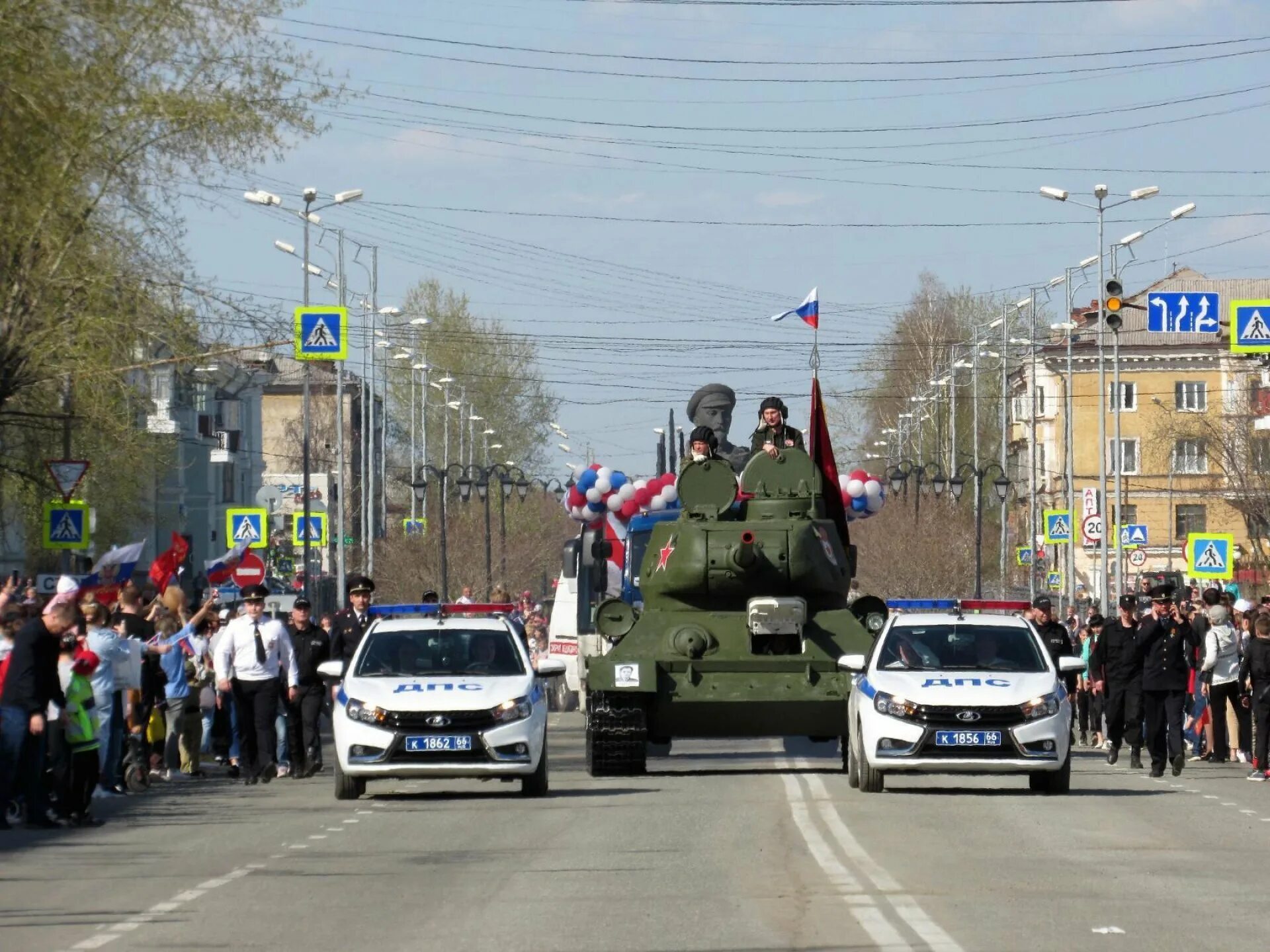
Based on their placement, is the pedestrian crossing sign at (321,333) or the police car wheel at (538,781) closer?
the police car wheel at (538,781)

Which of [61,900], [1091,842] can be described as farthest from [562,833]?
[61,900]

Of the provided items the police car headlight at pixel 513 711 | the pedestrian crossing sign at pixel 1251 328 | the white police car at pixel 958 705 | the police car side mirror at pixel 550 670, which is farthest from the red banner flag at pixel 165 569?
the pedestrian crossing sign at pixel 1251 328

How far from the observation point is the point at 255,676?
25.2 metres

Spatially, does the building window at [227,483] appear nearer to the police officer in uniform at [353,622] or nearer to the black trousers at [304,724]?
the police officer in uniform at [353,622]

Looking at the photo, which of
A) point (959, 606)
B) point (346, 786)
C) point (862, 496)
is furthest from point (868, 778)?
point (862, 496)

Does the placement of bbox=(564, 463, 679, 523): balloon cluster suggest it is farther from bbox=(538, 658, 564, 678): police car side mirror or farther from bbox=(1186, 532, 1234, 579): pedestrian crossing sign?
bbox=(538, 658, 564, 678): police car side mirror

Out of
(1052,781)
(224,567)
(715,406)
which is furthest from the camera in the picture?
(715,406)

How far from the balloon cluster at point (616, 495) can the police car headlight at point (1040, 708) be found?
52.4ft

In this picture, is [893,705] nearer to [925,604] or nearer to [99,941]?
[925,604]

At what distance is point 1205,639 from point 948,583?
153 ft

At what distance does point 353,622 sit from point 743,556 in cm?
410

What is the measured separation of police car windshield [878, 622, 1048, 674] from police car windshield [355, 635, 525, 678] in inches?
127

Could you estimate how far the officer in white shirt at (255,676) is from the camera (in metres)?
25.2

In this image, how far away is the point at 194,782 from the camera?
25266 millimetres
